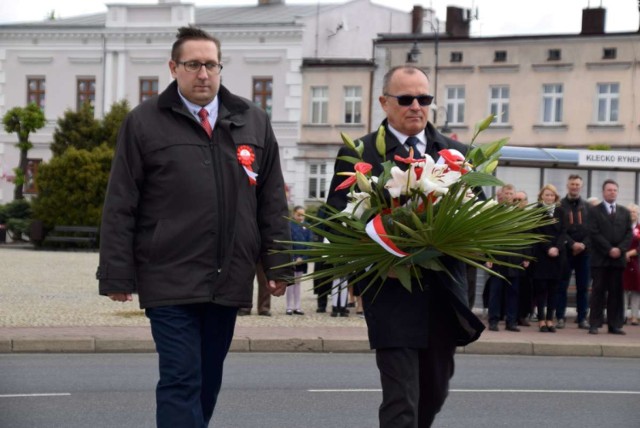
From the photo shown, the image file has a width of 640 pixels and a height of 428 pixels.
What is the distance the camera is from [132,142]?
21.5 feet

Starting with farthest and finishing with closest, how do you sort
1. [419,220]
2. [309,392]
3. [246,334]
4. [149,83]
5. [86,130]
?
1. [149,83]
2. [86,130]
3. [246,334]
4. [309,392]
5. [419,220]

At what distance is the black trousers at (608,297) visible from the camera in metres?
18.4

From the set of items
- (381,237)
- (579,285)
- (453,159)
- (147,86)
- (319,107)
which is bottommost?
(579,285)

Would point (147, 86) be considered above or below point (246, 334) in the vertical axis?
above

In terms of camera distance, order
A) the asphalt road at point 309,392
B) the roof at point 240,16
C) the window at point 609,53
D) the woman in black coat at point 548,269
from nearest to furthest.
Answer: the asphalt road at point 309,392, the woman in black coat at point 548,269, the window at point 609,53, the roof at point 240,16

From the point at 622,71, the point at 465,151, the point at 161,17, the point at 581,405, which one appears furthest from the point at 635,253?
the point at 161,17

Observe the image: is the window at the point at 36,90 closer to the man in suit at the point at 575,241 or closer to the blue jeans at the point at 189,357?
the man in suit at the point at 575,241

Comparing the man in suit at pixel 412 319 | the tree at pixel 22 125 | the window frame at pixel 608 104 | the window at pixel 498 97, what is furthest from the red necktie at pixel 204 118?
the window at pixel 498 97

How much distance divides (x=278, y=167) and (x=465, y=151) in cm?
99

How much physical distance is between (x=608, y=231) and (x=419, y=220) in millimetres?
12821

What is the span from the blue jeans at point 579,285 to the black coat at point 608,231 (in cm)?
39

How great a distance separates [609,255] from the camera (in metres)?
18.4

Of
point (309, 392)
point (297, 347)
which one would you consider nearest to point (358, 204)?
point (309, 392)

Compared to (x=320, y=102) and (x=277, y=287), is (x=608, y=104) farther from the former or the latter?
(x=277, y=287)
